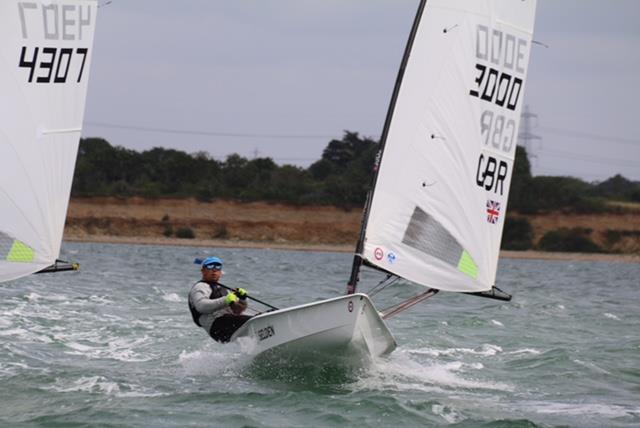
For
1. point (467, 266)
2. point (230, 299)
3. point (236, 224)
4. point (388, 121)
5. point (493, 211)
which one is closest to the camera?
point (230, 299)

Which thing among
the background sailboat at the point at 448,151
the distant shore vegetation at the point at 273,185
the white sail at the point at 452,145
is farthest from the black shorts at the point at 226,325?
the distant shore vegetation at the point at 273,185

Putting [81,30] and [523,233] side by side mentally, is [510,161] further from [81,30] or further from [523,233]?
[523,233]

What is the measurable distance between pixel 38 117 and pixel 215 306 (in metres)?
2.33

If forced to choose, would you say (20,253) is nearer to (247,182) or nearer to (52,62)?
(52,62)

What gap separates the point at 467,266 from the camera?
11922 mm

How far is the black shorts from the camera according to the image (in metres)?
11.5

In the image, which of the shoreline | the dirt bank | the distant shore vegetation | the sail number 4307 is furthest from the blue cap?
the distant shore vegetation

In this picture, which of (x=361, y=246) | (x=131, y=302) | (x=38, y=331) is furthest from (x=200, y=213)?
(x=361, y=246)

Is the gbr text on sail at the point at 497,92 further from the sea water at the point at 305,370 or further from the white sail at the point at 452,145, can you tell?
the sea water at the point at 305,370

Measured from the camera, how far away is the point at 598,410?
34.3 feet

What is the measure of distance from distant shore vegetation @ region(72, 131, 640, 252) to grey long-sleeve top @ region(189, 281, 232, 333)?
137ft

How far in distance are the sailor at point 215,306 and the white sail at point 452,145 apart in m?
1.32

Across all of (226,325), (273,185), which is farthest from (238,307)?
(273,185)

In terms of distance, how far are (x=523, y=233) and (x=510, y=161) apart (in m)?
45.9
